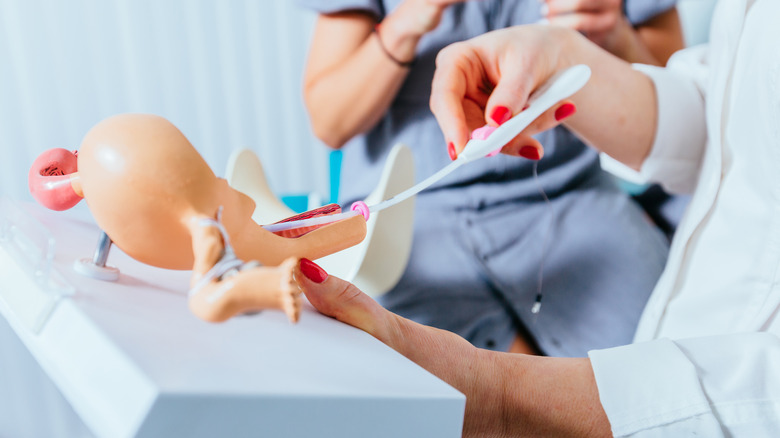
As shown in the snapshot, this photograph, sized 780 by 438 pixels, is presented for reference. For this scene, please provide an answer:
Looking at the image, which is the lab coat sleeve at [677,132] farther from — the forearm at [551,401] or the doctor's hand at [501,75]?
the forearm at [551,401]

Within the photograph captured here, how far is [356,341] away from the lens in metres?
0.28

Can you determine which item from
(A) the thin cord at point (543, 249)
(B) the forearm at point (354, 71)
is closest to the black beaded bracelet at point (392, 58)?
(B) the forearm at point (354, 71)

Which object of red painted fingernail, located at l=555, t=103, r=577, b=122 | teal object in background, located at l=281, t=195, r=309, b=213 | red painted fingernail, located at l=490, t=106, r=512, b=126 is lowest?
teal object in background, located at l=281, t=195, r=309, b=213

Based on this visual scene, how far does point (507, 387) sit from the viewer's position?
383mm

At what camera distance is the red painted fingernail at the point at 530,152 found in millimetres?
510

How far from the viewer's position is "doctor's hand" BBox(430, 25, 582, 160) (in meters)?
0.45

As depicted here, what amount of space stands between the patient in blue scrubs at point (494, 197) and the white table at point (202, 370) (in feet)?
1.40

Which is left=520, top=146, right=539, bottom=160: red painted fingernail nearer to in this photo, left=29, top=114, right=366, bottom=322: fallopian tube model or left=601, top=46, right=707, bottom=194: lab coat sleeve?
left=601, top=46, right=707, bottom=194: lab coat sleeve

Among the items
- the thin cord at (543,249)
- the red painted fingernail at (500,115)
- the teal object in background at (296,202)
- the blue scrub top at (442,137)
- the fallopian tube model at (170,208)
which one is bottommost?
the thin cord at (543,249)

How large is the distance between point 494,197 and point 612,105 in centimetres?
20

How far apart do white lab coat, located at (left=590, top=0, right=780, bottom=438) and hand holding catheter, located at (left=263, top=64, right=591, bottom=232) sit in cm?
16

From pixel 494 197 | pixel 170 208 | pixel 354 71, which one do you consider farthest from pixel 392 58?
pixel 170 208

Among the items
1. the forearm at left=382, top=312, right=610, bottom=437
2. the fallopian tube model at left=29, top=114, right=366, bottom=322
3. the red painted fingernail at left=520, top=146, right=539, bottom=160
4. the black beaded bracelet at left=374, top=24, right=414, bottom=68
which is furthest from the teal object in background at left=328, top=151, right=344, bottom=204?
the fallopian tube model at left=29, top=114, right=366, bottom=322

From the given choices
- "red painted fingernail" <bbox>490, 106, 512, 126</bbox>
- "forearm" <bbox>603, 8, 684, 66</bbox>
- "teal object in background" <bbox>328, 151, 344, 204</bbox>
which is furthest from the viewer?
"teal object in background" <bbox>328, 151, 344, 204</bbox>
